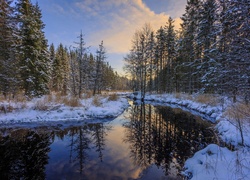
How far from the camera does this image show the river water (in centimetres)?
436

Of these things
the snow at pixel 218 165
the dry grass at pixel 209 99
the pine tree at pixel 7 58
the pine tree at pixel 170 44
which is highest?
the pine tree at pixel 170 44

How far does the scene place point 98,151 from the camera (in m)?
5.94

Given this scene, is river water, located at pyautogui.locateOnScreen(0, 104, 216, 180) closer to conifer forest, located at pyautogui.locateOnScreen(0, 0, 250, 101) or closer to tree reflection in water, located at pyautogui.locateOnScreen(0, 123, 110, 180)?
tree reflection in water, located at pyautogui.locateOnScreen(0, 123, 110, 180)

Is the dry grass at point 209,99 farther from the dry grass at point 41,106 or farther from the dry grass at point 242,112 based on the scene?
the dry grass at point 41,106

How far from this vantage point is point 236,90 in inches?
167

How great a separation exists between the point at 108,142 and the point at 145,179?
10.3ft

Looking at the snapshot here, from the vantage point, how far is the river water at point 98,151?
4355 mm

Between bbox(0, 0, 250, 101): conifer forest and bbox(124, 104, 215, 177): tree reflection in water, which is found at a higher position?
bbox(0, 0, 250, 101): conifer forest

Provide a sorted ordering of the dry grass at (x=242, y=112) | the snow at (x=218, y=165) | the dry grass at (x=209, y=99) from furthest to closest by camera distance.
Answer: the dry grass at (x=209, y=99)
the dry grass at (x=242, y=112)
the snow at (x=218, y=165)

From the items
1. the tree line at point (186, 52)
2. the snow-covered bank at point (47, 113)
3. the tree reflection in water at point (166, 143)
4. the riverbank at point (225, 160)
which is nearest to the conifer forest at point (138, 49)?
the tree line at point (186, 52)

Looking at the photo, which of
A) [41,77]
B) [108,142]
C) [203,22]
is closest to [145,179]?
[108,142]

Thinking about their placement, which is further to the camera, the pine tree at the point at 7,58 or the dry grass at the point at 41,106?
the pine tree at the point at 7,58

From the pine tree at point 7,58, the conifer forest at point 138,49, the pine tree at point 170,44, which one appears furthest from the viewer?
the pine tree at point 170,44

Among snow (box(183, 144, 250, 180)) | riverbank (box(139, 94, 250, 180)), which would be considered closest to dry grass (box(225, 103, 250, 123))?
riverbank (box(139, 94, 250, 180))
